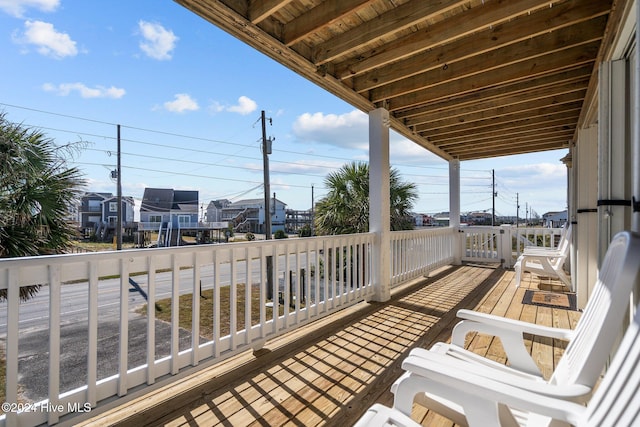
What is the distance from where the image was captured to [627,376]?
28.2 inches

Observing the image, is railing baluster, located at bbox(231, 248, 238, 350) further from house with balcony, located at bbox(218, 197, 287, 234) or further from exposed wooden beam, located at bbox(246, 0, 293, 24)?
house with balcony, located at bbox(218, 197, 287, 234)

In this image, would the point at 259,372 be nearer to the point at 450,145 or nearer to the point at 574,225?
the point at 574,225

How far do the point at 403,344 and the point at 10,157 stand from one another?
338 centimetres

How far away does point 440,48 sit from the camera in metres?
2.88

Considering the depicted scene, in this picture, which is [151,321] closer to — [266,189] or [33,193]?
[33,193]

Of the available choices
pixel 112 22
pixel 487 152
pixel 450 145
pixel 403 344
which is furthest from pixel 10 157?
pixel 487 152

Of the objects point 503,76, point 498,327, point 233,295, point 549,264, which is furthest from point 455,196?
point 233,295

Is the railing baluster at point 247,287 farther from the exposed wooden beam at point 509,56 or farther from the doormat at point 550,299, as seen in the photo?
the doormat at point 550,299

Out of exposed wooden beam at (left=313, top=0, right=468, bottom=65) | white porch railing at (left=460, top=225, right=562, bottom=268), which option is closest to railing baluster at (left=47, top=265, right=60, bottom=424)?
exposed wooden beam at (left=313, top=0, right=468, bottom=65)

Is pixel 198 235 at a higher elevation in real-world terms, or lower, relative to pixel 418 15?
lower

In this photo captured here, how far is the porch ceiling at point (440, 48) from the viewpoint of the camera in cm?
224

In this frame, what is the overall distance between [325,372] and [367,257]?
69.8 inches

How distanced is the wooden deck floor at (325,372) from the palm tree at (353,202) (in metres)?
2.70

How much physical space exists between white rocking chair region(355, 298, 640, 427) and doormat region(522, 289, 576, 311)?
3.38 metres
